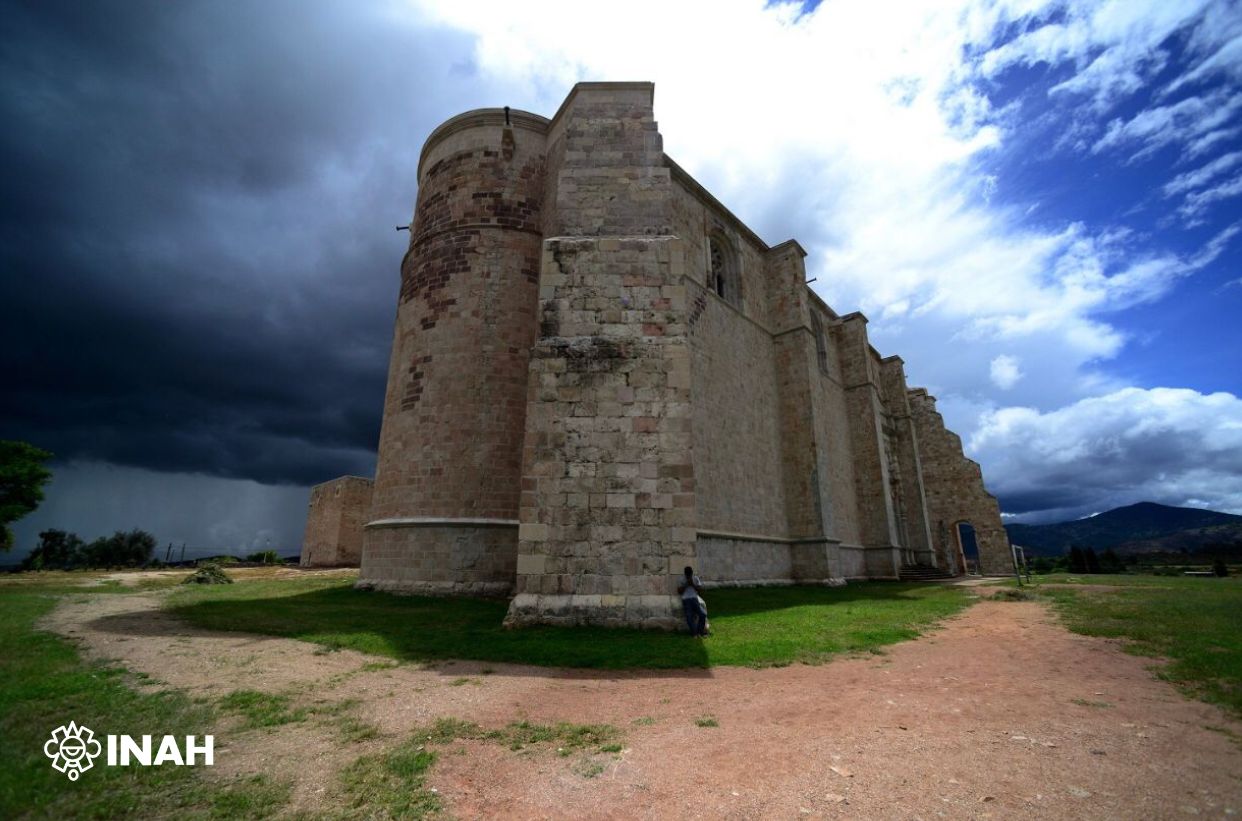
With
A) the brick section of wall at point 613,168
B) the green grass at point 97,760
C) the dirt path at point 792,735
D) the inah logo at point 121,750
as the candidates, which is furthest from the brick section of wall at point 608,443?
the inah logo at point 121,750

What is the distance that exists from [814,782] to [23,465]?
39.1 meters

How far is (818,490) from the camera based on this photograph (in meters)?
19.2

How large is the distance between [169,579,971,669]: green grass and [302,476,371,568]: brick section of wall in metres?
12.5

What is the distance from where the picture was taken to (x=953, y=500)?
3106 cm

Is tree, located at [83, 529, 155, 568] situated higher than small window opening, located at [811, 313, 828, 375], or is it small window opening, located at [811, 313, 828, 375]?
small window opening, located at [811, 313, 828, 375]

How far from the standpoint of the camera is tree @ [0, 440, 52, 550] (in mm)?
25875

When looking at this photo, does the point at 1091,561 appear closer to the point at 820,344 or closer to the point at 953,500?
the point at 953,500

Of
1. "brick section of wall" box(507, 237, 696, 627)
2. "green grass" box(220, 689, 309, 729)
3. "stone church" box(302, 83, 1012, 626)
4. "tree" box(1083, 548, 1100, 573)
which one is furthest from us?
"tree" box(1083, 548, 1100, 573)

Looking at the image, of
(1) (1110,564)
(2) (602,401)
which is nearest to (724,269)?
(2) (602,401)

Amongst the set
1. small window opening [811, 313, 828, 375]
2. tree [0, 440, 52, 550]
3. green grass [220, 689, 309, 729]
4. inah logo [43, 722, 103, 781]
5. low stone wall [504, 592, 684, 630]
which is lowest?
green grass [220, 689, 309, 729]

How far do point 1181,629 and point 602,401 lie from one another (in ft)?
29.7

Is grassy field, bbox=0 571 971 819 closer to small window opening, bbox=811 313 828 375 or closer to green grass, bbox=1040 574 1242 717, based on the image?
green grass, bbox=1040 574 1242 717

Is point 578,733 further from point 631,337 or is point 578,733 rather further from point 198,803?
point 631,337

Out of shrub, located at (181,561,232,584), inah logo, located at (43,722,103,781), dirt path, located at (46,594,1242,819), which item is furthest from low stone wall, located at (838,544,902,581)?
inah logo, located at (43,722,103,781)
